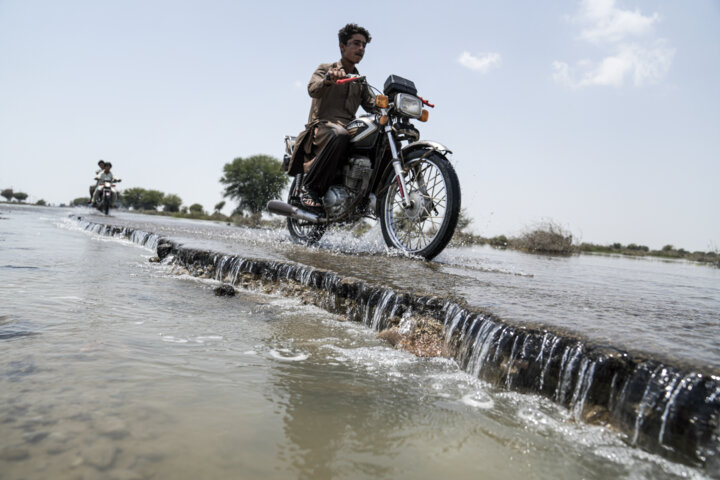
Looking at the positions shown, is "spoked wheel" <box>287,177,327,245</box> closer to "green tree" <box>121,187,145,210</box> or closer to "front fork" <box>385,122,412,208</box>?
"front fork" <box>385,122,412,208</box>

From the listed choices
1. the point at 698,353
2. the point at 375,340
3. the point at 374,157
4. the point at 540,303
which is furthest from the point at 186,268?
the point at 698,353

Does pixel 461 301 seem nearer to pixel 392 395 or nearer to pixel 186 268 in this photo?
pixel 392 395

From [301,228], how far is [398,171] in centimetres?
269

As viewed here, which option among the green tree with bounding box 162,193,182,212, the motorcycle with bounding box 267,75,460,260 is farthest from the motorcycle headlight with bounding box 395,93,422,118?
the green tree with bounding box 162,193,182,212

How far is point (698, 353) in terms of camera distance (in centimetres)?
143

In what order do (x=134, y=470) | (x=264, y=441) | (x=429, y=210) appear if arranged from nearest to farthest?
(x=134, y=470) → (x=264, y=441) → (x=429, y=210)

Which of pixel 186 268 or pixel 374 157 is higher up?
pixel 374 157

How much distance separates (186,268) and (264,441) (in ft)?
11.8

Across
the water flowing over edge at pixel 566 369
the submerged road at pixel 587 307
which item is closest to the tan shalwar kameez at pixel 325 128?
the submerged road at pixel 587 307

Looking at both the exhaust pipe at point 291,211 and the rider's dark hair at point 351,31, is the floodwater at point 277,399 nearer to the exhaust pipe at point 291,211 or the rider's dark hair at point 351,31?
the exhaust pipe at point 291,211

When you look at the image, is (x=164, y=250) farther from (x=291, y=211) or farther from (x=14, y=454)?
(x=14, y=454)

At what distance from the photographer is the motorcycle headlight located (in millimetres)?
4340

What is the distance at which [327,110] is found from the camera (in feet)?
17.1

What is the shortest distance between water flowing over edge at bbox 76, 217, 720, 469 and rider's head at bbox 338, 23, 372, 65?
3302mm
